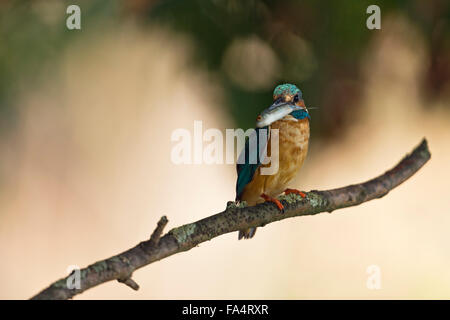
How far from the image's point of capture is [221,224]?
1111 millimetres

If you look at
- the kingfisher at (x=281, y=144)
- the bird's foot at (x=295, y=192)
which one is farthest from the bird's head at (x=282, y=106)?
the bird's foot at (x=295, y=192)

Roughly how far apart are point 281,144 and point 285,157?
0.03 metres

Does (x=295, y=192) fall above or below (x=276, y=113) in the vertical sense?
below

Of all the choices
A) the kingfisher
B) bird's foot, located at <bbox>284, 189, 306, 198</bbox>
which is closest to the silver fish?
the kingfisher

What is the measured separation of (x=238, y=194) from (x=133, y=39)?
2.97 feet

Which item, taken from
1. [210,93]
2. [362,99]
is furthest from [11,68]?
[362,99]

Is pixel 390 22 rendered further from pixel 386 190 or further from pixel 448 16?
pixel 386 190

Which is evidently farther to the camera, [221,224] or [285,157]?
[285,157]

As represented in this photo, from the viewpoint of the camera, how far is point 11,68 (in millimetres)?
2094

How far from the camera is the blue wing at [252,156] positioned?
137 centimetres

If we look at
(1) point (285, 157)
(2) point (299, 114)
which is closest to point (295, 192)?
(1) point (285, 157)

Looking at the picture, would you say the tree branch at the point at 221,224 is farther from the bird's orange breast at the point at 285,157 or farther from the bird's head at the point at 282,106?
the bird's head at the point at 282,106

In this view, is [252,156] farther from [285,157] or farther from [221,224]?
[221,224]

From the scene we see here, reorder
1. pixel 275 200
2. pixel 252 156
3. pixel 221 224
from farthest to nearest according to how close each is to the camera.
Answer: pixel 252 156 → pixel 275 200 → pixel 221 224
